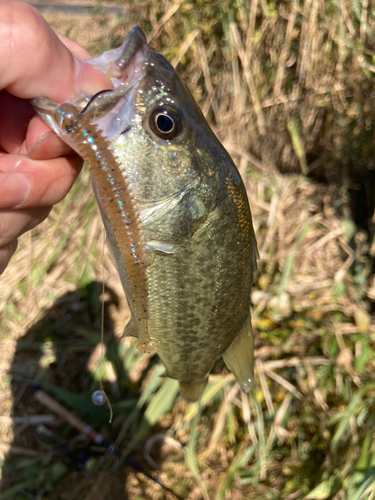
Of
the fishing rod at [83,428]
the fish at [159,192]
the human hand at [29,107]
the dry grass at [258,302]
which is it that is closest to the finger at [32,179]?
the human hand at [29,107]

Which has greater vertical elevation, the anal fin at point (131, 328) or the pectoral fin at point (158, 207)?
the pectoral fin at point (158, 207)

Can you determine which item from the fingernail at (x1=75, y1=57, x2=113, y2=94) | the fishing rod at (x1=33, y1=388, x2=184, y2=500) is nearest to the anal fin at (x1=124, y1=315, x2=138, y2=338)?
the fingernail at (x1=75, y1=57, x2=113, y2=94)

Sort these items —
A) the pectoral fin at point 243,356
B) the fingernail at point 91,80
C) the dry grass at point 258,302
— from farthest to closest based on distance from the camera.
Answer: the dry grass at point 258,302 → the pectoral fin at point 243,356 → the fingernail at point 91,80

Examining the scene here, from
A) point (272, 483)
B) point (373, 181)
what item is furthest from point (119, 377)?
point (373, 181)

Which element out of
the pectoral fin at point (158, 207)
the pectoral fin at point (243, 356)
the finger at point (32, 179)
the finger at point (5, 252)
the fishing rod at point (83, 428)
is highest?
the finger at point (32, 179)

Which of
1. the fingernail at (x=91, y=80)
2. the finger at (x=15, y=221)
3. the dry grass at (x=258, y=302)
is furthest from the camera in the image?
the dry grass at (x=258, y=302)

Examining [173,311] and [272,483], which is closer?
[173,311]

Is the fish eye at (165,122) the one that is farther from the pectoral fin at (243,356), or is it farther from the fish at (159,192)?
the pectoral fin at (243,356)

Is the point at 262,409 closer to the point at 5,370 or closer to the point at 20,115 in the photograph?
the point at 5,370
